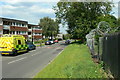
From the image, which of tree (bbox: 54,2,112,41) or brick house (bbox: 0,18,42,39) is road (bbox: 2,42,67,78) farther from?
brick house (bbox: 0,18,42,39)

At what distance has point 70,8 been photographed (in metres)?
46.7

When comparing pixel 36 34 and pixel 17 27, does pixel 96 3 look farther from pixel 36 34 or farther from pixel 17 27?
pixel 36 34

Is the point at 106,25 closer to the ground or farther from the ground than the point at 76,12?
closer to the ground

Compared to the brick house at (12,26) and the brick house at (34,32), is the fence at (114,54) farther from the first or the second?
the brick house at (34,32)

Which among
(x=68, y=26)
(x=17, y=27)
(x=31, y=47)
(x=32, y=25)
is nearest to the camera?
(x=31, y=47)

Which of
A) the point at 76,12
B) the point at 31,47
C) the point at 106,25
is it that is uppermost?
the point at 76,12

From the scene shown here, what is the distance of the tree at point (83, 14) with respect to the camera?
142 feet

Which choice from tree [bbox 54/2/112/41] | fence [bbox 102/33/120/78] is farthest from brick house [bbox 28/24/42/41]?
fence [bbox 102/33/120/78]

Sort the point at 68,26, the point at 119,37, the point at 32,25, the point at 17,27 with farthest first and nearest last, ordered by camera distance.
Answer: the point at 32,25 < the point at 17,27 < the point at 68,26 < the point at 119,37

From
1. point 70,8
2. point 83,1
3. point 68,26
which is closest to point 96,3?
point 83,1

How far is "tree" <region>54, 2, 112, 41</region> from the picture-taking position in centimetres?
4341

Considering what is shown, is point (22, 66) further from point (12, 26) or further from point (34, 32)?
point (34, 32)

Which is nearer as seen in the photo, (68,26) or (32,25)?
(68,26)

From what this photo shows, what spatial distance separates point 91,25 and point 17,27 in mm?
26607
